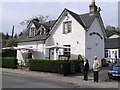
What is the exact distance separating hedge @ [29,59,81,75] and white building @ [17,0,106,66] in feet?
10.6

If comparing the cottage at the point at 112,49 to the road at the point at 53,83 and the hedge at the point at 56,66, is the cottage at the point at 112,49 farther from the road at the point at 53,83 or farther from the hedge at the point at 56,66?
the road at the point at 53,83

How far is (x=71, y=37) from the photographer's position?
97.2 ft

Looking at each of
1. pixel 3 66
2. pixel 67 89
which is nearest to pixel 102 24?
pixel 3 66

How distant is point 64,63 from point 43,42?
10.1 m

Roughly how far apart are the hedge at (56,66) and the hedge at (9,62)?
3.01 m

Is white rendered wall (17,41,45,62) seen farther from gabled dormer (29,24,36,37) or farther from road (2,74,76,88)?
road (2,74,76,88)

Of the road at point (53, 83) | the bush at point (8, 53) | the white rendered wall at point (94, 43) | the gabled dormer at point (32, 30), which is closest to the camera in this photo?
the road at point (53, 83)

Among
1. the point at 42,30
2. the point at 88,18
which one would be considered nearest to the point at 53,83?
the point at 88,18

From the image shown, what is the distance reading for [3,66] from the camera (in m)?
30.7

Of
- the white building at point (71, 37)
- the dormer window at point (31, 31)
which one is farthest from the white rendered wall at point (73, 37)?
the dormer window at point (31, 31)

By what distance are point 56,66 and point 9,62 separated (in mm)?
8242

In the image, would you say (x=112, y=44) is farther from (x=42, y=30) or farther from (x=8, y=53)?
(x=8, y=53)

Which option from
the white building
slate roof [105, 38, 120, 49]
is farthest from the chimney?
slate roof [105, 38, 120, 49]

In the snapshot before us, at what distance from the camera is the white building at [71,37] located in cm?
2881
